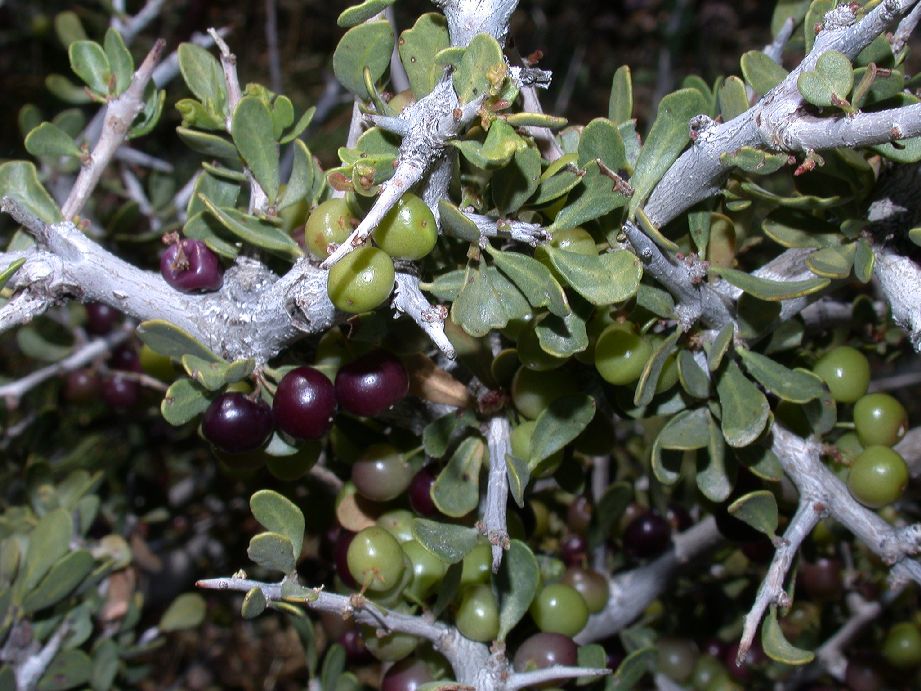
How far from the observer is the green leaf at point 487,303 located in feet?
2.80

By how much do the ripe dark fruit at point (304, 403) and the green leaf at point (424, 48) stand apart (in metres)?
0.35

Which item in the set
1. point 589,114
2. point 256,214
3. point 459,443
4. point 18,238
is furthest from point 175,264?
point 589,114

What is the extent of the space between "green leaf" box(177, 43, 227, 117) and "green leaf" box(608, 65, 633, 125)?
0.53 m

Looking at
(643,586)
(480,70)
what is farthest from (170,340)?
(643,586)

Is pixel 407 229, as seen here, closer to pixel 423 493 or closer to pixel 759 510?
pixel 423 493

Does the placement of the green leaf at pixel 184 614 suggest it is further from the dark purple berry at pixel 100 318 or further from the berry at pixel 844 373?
the berry at pixel 844 373

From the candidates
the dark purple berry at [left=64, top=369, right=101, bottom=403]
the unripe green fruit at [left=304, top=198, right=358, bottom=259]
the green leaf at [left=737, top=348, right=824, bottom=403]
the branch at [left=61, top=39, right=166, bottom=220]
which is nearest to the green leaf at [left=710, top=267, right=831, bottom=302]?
the green leaf at [left=737, top=348, right=824, bottom=403]

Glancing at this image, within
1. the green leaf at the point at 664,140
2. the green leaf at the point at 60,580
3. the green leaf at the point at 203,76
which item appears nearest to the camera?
the green leaf at the point at 664,140

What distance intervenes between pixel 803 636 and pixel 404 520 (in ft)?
2.92

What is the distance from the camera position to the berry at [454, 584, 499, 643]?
1.09 m

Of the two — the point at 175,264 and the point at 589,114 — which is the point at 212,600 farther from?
→ the point at 589,114

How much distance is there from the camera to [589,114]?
3.44 m

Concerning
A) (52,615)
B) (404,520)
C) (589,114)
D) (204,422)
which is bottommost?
(589,114)

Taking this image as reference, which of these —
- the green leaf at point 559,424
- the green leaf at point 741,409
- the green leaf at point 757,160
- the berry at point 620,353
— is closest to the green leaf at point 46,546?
the green leaf at point 559,424
